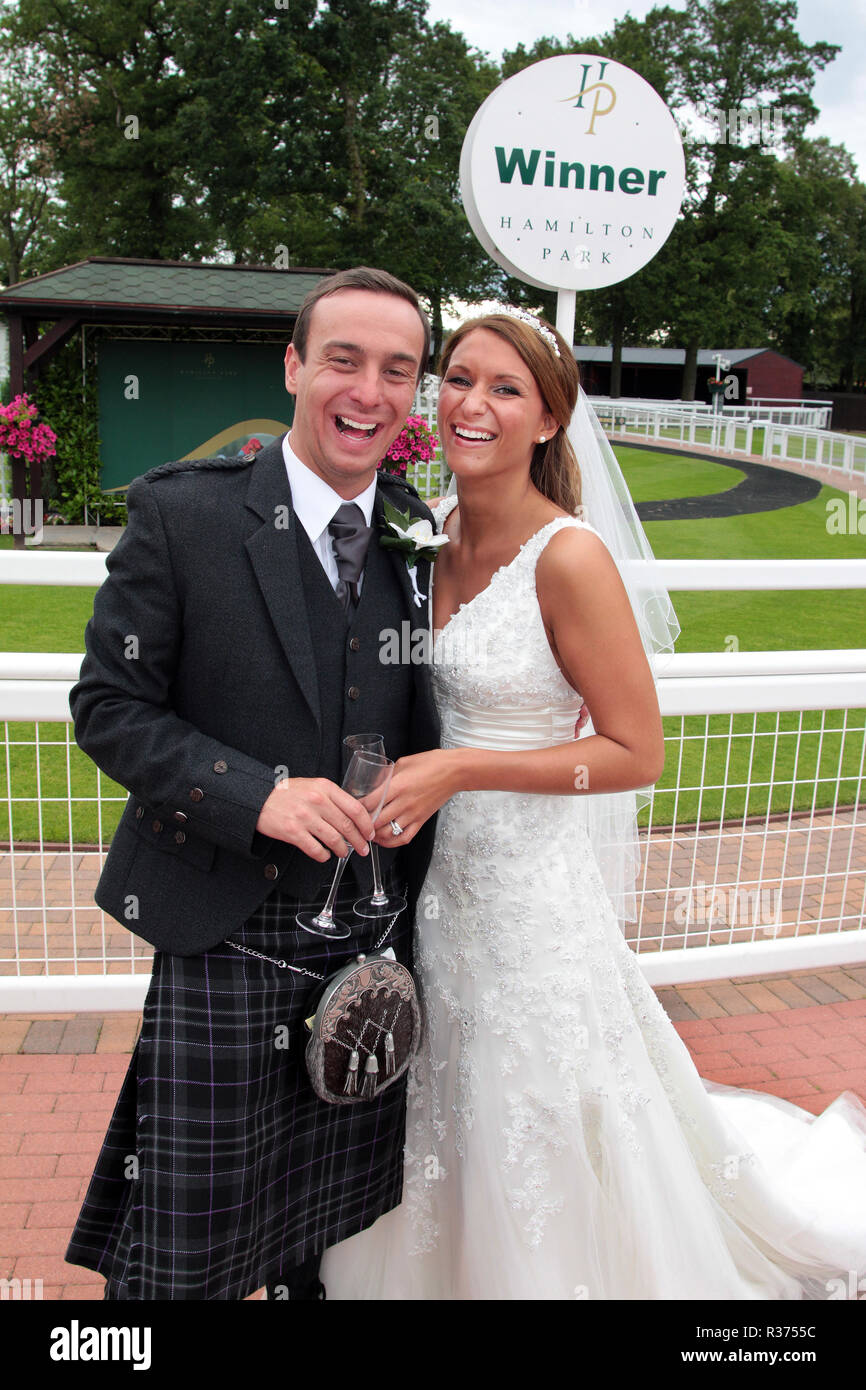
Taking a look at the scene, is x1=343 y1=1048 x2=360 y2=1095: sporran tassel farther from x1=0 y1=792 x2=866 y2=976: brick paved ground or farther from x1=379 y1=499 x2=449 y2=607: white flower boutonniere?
x1=0 y1=792 x2=866 y2=976: brick paved ground

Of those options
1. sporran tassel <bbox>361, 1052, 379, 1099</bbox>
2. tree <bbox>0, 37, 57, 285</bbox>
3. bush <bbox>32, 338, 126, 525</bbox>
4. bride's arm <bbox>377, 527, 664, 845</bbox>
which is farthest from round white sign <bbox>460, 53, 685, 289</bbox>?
tree <bbox>0, 37, 57, 285</bbox>

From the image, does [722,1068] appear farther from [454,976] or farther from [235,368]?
[235,368]

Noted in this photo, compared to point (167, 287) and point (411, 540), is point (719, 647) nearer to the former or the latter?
point (411, 540)

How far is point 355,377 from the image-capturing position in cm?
187

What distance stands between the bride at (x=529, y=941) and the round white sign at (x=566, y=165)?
6.07 feet

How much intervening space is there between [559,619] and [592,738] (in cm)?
27

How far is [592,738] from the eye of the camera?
87.7 inches

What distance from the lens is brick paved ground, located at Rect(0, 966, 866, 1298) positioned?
2.84m

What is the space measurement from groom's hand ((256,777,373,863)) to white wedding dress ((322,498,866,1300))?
660mm

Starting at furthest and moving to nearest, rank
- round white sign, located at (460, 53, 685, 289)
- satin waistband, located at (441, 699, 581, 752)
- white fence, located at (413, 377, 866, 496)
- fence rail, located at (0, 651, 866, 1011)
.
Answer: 1. white fence, located at (413, 377, 866, 496)
2. round white sign, located at (460, 53, 685, 289)
3. fence rail, located at (0, 651, 866, 1011)
4. satin waistband, located at (441, 699, 581, 752)

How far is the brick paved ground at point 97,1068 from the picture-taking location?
2.84m

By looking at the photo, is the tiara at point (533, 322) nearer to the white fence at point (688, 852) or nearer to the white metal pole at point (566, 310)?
the white fence at point (688, 852)

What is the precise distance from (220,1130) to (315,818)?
27.1 inches

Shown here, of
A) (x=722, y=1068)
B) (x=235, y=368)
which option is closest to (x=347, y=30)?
(x=235, y=368)
